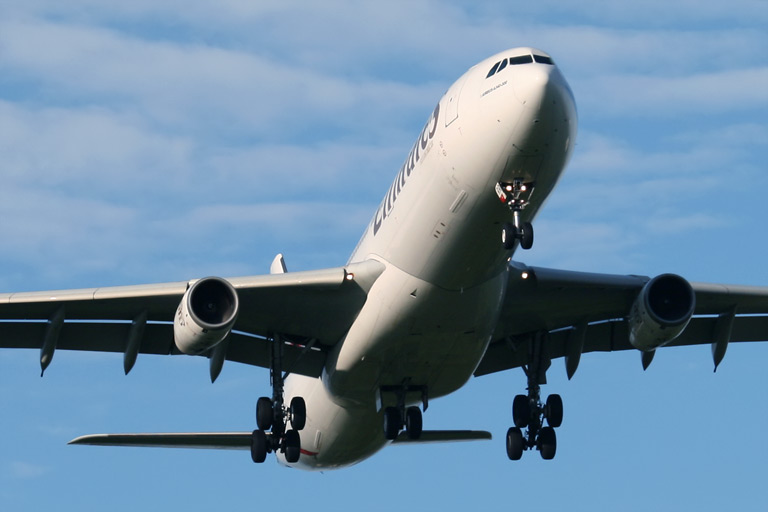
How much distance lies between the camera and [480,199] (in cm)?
2597

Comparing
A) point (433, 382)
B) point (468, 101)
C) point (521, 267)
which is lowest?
point (433, 382)

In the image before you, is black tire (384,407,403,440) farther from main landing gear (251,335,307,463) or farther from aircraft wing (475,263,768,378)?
aircraft wing (475,263,768,378)

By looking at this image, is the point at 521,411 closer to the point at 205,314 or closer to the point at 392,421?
the point at 392,421

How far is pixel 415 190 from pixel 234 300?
4136mm

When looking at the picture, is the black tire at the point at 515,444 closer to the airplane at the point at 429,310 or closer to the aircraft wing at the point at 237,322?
the airplane at the point at 429,310

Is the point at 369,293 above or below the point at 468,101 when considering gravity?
below

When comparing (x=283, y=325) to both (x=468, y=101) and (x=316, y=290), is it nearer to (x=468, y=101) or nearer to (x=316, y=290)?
(x=316, y=290)

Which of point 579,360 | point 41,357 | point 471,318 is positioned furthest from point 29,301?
point 579,360

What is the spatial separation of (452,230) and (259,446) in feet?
24.6

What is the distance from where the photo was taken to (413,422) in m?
31.4

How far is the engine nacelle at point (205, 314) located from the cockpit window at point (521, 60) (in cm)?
700

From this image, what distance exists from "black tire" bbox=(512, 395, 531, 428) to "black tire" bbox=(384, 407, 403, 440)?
2768 millimetres

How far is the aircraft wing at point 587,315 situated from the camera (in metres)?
30.3

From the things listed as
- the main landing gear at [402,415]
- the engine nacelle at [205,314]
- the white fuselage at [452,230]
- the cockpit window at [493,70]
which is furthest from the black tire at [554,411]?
the cockpit window at [493,70]
